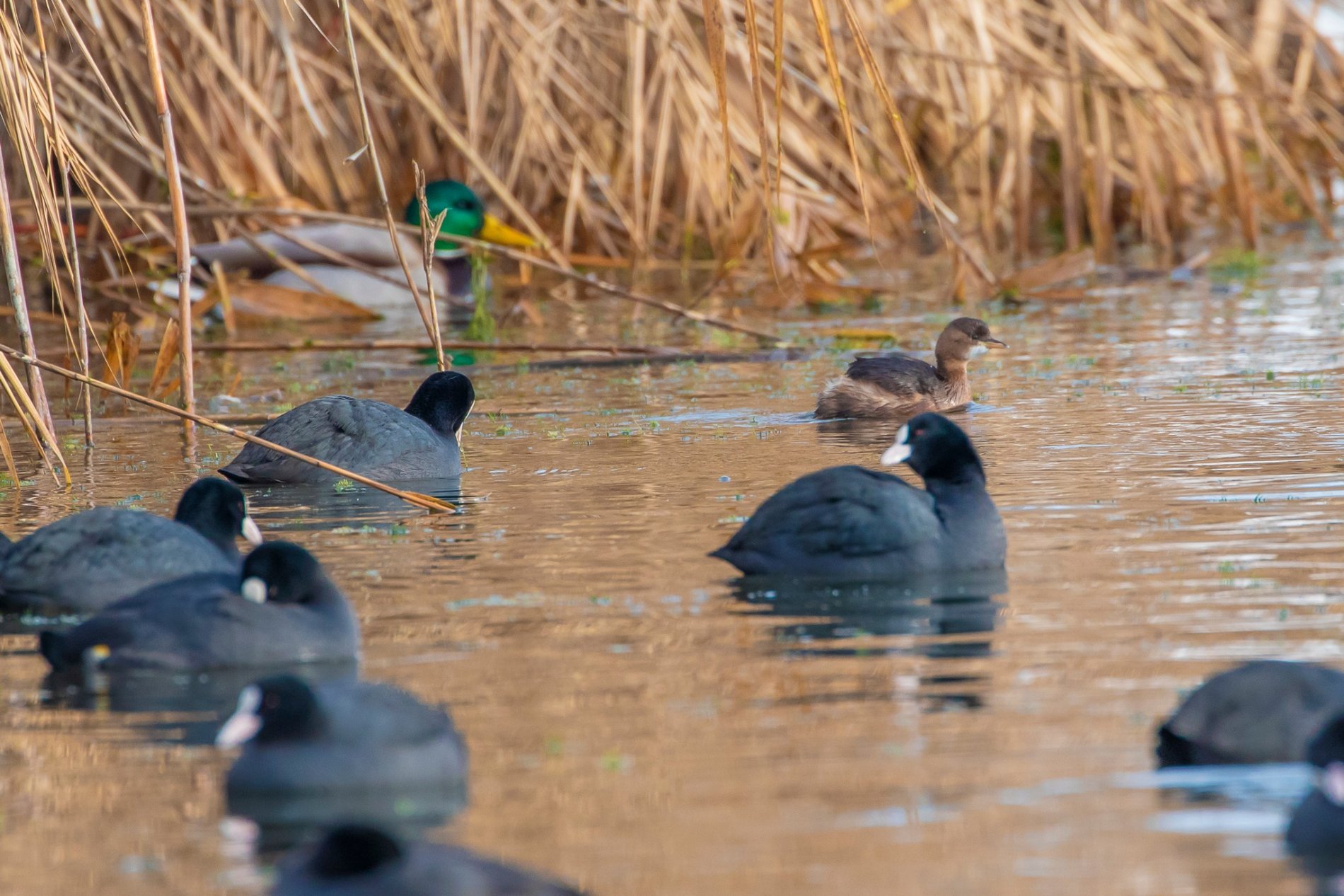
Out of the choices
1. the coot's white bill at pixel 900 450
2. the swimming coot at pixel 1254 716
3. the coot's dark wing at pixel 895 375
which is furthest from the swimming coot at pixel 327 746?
the coot's dark wing at pixel 895 375

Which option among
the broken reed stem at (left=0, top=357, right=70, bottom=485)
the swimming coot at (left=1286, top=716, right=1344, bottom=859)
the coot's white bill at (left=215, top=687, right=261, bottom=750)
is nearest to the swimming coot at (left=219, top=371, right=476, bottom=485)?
the broken reed stem at (left=0, top=357, right=70, bottom=485)

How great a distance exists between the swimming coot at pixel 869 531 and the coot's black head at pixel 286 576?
56.1 inches

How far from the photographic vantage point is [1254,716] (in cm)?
421

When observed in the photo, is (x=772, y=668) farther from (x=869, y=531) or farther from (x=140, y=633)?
(x=140, y=633)

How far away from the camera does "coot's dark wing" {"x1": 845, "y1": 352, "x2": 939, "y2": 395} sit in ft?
34.7

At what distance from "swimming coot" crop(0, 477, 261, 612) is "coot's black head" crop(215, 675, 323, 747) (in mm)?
1692

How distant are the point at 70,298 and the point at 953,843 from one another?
41.5 ft

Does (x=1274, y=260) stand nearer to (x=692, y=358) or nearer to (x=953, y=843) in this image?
(x=692, y=358)

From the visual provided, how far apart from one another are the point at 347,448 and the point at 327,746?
4514 mm

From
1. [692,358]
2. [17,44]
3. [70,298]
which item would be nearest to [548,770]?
[17,44]

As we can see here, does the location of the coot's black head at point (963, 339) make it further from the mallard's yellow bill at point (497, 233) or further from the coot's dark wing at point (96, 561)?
the mallard's yellow bill at point (497, 233)

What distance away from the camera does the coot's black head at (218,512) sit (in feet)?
21.2

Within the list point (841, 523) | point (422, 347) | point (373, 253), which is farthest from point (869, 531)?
point (373, 253)

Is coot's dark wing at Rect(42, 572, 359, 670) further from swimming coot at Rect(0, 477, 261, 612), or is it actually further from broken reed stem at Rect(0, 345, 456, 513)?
broken reed stem at Rect(0, 345, 456, 513)
